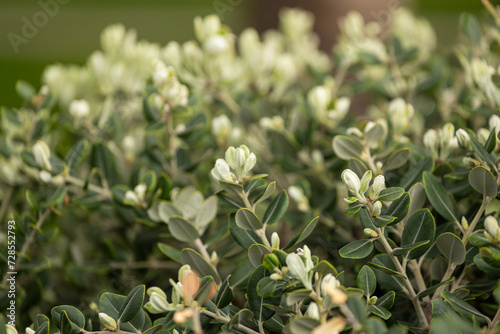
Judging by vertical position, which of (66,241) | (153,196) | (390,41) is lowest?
(66,241)

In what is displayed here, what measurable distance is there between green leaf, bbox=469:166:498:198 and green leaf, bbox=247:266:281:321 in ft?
0.90

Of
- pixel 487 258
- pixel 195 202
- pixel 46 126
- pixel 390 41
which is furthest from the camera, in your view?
pixel 390 41

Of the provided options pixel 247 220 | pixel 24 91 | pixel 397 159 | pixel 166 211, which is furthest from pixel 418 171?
pixel 24 91

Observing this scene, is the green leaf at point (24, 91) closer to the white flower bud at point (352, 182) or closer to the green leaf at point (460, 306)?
the white flower bud at point (352, 182)

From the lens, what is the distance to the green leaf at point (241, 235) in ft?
2.02

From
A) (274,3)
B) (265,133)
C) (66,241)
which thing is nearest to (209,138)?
(265,133)

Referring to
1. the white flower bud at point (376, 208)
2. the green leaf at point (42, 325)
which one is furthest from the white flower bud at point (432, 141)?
the green leaf at point (42, 325)

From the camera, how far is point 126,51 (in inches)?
48.3

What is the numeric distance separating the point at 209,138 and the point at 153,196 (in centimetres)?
23

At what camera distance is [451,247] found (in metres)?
0.58

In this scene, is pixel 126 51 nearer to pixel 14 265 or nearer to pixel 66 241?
pixel 66 241

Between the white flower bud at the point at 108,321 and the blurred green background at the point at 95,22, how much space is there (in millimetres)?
2485

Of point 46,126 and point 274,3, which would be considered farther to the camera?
point 274,3

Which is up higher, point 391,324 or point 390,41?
point 390,41
